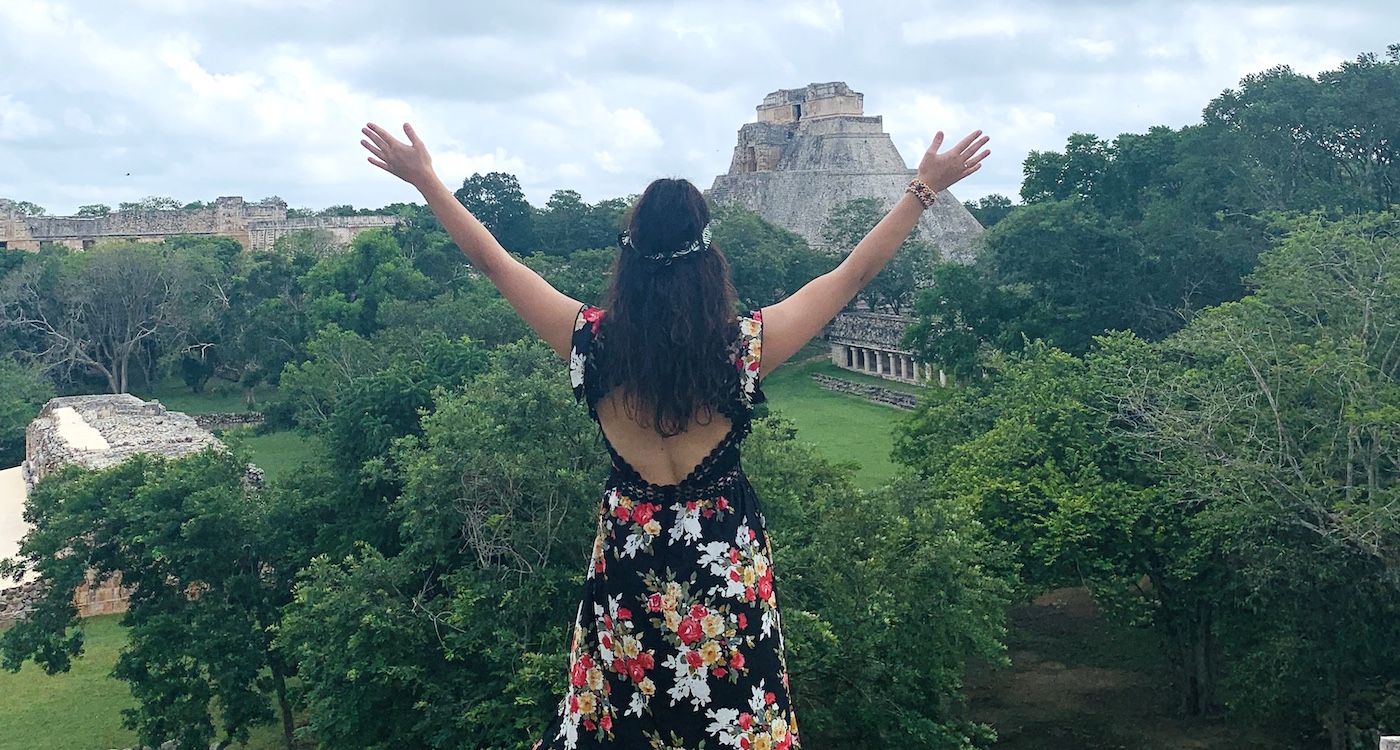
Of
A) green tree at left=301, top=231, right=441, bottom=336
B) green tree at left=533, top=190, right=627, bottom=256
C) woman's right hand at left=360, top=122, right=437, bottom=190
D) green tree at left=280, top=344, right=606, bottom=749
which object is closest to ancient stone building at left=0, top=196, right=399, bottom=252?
green tree at left=533, top=190, right=627, bottom=256

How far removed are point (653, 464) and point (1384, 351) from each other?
996 cm

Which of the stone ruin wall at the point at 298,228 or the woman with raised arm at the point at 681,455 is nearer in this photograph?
the woman with raised arm at the point at 681,455

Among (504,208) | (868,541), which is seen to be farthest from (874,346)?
(868,541)

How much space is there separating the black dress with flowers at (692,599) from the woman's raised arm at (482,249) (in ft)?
0.21

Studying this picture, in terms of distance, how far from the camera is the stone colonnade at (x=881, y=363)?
1187 inches

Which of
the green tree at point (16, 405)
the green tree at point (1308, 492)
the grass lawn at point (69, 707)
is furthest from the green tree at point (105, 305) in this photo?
the green tree at point (1308, 492)

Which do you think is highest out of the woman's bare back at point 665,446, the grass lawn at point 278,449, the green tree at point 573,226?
the green tree at point 573,226

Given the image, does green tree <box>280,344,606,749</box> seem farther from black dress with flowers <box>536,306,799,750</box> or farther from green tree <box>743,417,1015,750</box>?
black dress with flowers <box>536,306,799,750</box>

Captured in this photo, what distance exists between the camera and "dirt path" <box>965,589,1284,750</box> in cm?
1111

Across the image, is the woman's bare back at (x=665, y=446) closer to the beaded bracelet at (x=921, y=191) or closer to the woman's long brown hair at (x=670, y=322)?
the woman's long brown hair at (x=670, y=322)

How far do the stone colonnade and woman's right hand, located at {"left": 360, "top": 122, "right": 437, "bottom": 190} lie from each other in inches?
1000

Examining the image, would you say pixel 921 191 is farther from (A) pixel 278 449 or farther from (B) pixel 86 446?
(A) pixel 278 449

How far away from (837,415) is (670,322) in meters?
23.5

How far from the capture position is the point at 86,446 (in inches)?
752
